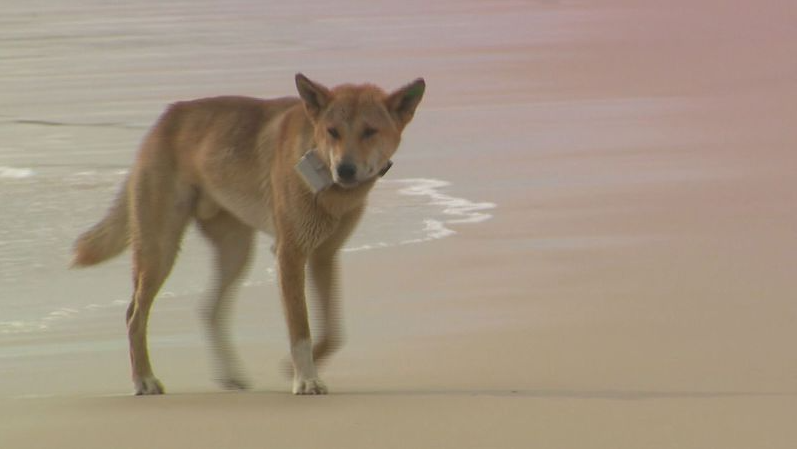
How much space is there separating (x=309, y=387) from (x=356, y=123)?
35.0 inches

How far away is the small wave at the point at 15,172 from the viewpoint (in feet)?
38.0

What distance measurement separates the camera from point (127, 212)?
7.11 metres

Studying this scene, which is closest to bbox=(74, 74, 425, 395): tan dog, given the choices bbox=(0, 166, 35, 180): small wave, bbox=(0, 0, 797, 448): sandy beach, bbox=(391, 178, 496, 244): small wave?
bbox=(0, 0, 797, 448): sandy beach

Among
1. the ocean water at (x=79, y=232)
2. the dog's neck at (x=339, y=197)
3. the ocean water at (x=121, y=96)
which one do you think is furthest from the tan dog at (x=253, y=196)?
the ocean water at (x=121, y=96)

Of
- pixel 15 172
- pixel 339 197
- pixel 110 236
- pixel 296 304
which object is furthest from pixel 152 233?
pixel 15 172

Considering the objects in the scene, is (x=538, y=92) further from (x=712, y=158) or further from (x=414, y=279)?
(x=414, y=279)

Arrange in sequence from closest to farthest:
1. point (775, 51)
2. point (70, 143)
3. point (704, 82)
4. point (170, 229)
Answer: point (170, 229) < point (70, 143) < point (704, 82) < point (775, 51)

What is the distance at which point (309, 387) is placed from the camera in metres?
6.23

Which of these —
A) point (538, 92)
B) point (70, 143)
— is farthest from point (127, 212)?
point (538, 92)

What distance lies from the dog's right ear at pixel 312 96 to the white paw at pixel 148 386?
3.55ft

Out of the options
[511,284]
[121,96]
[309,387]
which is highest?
[121,96]

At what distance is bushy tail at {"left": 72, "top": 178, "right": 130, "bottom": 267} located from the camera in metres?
7.14

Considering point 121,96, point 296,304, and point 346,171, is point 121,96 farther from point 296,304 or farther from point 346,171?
point 346,171

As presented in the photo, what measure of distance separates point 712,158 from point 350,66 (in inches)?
264
